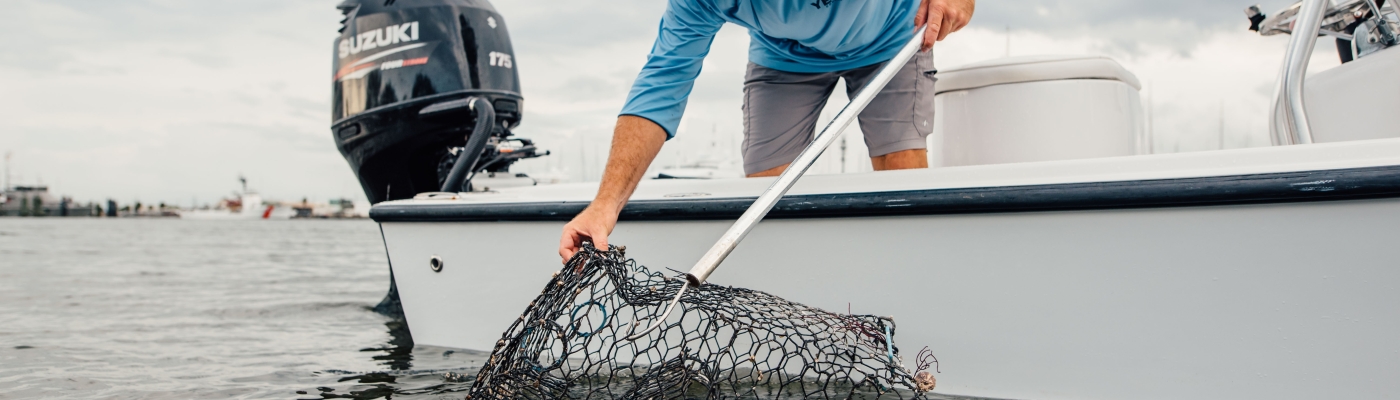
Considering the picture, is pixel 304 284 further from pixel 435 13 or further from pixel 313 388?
pixel 313 388

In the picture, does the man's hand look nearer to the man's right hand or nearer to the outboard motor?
the man's right hand

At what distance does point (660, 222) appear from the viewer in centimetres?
223

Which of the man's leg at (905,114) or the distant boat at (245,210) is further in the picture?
the distant boat at (245,210)

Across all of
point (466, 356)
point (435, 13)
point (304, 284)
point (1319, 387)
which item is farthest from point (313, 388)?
point (304, 284)

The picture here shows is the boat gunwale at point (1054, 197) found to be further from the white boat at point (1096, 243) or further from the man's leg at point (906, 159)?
the man's leg at point (906, 159)

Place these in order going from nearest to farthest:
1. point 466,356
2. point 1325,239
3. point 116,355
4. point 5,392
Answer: point 1325,239 < point 5,392 < point 466,356 < point 116,355

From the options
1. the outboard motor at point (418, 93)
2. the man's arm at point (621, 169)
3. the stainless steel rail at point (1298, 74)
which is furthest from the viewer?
the outboard motor at point (418, 93)

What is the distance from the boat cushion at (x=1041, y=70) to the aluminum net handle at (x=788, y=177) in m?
0.60

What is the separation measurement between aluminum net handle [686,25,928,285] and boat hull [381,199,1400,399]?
0.83ft

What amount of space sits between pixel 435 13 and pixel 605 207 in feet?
8.76

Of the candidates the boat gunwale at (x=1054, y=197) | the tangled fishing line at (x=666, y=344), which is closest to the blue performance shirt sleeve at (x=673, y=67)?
the boat gunwale at (x=1054, y=197)

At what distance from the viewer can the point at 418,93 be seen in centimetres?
387

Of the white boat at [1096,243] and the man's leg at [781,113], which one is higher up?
the man's leg at [781,113]

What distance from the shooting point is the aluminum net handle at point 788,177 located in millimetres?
1522
